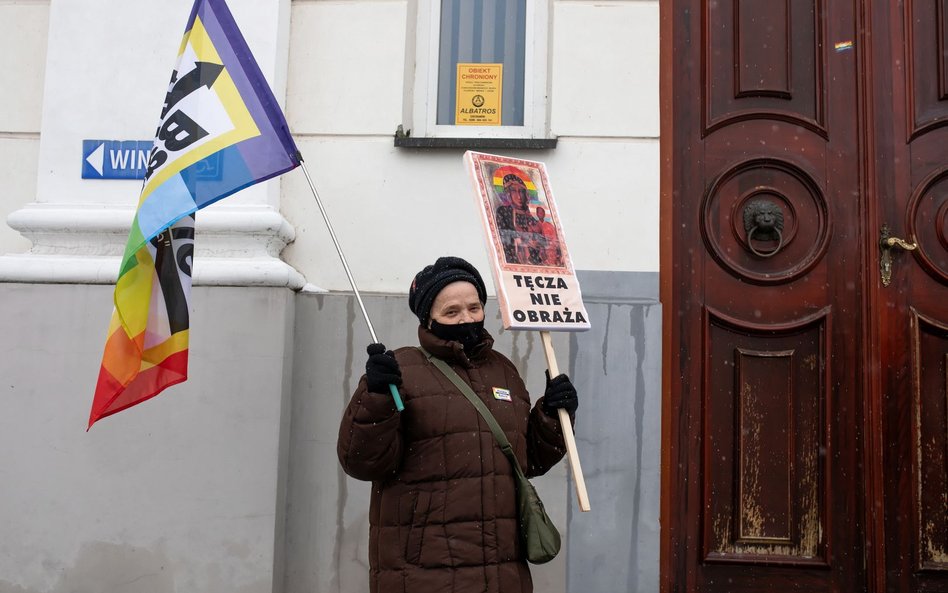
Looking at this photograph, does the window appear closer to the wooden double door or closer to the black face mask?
the wooden double door

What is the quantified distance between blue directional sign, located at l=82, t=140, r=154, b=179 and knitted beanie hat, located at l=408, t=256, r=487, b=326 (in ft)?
5.73

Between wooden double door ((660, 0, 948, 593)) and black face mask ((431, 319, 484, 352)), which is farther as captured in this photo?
wooden double door ((660, 0, 948, 593))

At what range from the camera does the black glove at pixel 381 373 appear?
246 cm

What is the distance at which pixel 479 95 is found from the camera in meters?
4.04

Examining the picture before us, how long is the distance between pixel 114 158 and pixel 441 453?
2.26 meters

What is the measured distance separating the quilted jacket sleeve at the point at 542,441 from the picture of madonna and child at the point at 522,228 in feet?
1.62

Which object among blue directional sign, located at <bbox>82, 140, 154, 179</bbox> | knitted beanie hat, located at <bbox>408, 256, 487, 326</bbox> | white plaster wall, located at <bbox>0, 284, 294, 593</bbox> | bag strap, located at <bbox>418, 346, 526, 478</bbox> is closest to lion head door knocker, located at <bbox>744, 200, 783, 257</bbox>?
knitted beanie hat, located at <bbox>408, 256, 487, 326</bbox>

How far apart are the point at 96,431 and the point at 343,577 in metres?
1.23

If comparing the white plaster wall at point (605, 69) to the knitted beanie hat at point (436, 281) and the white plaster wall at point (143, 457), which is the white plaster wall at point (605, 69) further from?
the white plaster wall at point (143, 457)

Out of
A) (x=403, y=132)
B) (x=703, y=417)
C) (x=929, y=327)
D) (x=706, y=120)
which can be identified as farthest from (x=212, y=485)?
(x=929, y=327)

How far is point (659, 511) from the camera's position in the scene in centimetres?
371

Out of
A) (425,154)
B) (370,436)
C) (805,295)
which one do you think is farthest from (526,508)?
(805,295)

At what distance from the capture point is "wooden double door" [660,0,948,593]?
383cm

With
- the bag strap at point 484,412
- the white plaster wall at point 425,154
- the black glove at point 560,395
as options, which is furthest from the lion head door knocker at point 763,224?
the bag strap at point 484,412
